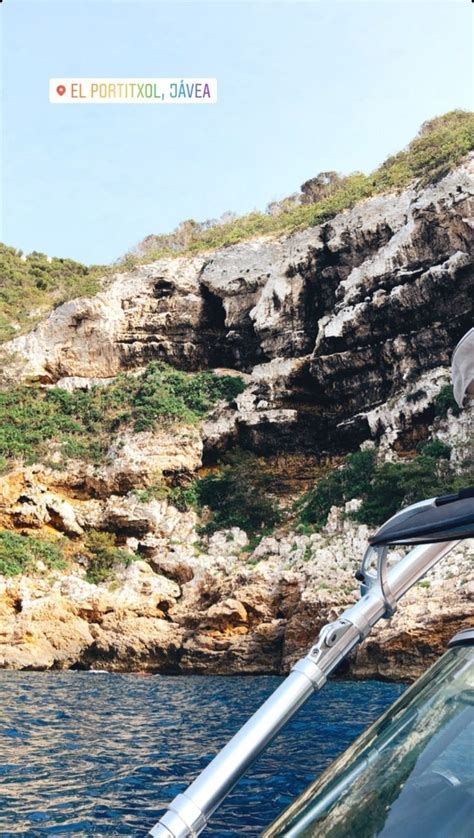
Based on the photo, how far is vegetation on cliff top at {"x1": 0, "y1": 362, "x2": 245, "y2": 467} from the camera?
23.8m

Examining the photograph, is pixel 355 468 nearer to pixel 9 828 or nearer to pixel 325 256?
pixel 325 256

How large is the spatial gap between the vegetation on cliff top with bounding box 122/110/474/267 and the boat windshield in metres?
23.9

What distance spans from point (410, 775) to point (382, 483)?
1791 centimetres

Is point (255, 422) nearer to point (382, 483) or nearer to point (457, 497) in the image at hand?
point (382, 483)

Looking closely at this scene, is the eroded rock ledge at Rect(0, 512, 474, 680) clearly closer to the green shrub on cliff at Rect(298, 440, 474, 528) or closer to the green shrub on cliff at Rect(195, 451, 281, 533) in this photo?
the green shrub on cliff at Rect(298, 440, 474, 528)

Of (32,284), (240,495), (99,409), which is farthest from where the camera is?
(32,284)

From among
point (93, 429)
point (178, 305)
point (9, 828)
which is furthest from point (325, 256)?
point (9, 828)

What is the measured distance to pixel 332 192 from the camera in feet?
105

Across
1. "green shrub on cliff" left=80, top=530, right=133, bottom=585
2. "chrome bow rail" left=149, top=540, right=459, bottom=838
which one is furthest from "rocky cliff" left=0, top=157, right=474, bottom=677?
"chrome bow rail" left=149, top=540, right=459, bottom=838

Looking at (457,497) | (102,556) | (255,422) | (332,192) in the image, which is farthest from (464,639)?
(332,192)

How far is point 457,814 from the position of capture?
3.56ft

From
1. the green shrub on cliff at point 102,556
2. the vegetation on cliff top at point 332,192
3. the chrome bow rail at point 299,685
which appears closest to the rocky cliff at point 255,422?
the green shrub on cliff at point 102,556

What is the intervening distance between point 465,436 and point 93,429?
13222 millimetres

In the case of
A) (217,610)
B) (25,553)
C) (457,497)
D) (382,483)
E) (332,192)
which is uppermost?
(332,192)
